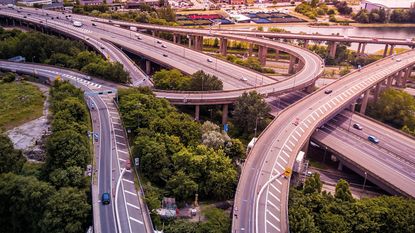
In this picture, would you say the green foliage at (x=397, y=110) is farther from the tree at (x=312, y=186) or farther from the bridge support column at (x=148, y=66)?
the bridge support column at (x=148, y=66)

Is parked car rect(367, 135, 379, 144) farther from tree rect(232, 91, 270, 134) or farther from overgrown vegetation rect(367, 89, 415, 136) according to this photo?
tree rect(232, 91, 270, 134)

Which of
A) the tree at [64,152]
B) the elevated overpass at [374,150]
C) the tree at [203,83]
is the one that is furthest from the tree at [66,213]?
the elevated overpass at [374,150]

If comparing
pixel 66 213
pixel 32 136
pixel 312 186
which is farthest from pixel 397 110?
pixel 32 136

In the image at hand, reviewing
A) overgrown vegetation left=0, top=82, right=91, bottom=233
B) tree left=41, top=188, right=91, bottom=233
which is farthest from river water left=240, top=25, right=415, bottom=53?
tree left=41, top=188, right=91, bottom=233

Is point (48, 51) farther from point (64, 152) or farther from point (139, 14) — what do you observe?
point (64, 152)

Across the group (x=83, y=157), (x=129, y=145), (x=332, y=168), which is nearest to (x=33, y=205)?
(x=83, y=157)

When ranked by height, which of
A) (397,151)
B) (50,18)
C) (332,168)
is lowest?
(332,168)

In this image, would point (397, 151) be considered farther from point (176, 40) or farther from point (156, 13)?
point (156, 13)
